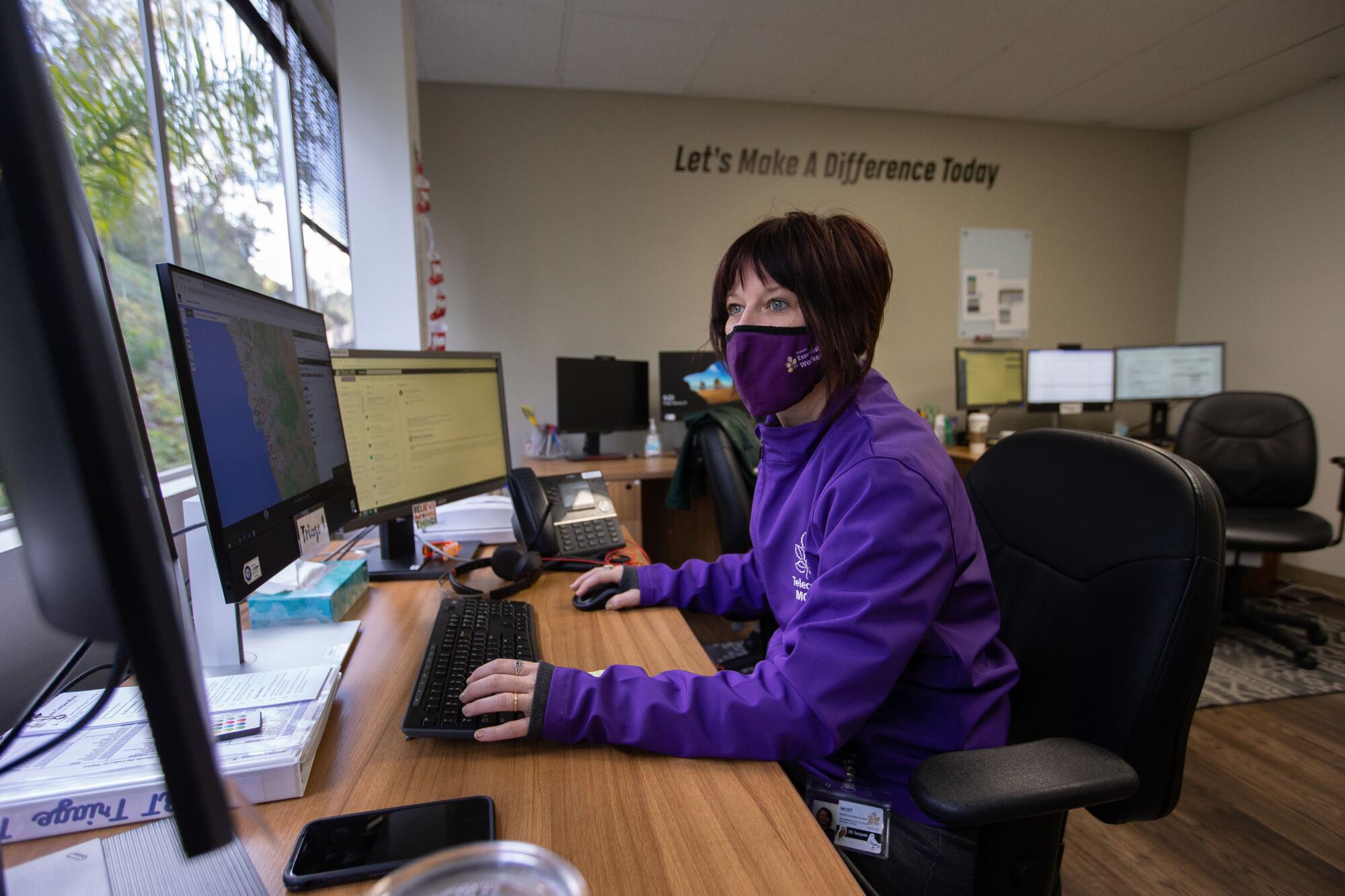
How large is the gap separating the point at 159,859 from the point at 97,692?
0.34 m

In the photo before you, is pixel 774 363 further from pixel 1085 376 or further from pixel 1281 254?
pixel 1281 254

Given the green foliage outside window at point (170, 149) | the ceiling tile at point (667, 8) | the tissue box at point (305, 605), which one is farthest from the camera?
the ceiling tile at point (667, 8)

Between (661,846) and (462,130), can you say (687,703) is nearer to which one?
(661,846)

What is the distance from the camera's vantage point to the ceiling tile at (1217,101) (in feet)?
11.5

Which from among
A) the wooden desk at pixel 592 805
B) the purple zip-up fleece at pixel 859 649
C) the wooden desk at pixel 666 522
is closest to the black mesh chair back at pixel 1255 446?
the wooden desk at pixel 666 522

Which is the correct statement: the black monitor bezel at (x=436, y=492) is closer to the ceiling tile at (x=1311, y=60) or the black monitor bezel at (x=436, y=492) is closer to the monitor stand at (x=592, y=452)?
the monitor stand at (x=592, y=452)

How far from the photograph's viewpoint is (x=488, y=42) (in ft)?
9.49

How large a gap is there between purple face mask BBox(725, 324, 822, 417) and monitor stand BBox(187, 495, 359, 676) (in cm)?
71

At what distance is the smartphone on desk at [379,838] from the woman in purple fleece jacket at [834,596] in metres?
0.11

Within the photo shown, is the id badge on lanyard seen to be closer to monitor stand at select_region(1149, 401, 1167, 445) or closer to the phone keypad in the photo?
the phone keypad

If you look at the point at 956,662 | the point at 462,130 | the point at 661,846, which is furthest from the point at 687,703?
the point at 462,130

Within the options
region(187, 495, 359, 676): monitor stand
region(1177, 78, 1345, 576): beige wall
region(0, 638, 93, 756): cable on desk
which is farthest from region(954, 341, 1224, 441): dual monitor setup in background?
region(0, 638, 93, 756): cable on desk

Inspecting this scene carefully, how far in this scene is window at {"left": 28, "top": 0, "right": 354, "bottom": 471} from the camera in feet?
4.44

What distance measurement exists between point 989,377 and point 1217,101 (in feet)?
7.06
